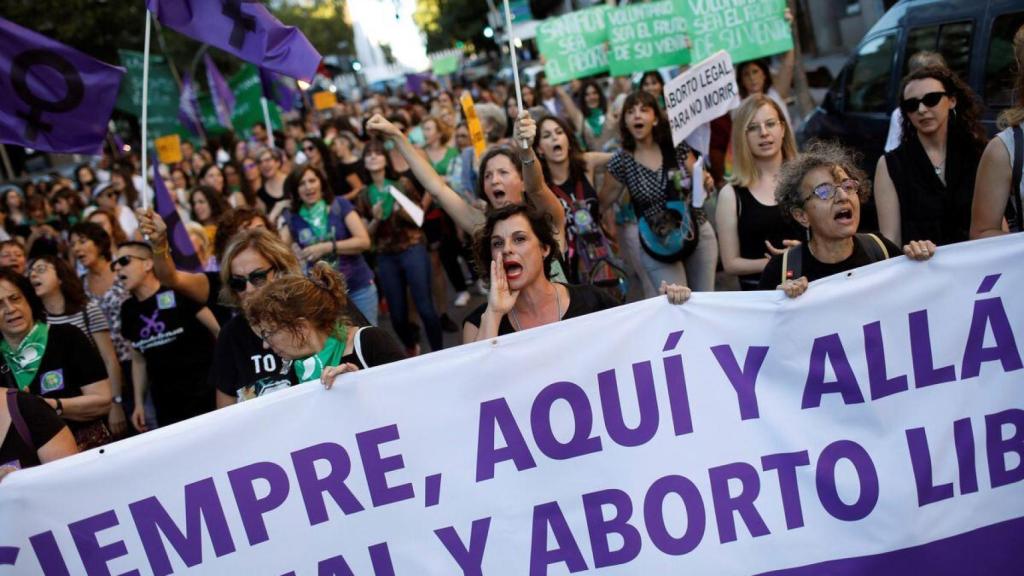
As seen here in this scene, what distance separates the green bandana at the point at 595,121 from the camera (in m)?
11.4

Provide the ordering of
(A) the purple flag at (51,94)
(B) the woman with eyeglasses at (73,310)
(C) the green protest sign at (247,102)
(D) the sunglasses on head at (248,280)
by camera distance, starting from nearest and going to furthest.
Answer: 1. (D) the sunglasses on head at (248,280)
2. (A) the purple flag at (51,94)
3. (B) the woman with eyeglasses at (73,310)
4. (C) the green protest sign at (247,102)

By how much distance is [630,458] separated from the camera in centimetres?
335

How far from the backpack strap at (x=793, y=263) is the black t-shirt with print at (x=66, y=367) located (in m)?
3.05

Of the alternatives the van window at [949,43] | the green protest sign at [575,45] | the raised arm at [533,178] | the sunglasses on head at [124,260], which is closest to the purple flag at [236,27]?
the sunglasses on head at [124,260]

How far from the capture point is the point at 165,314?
5.30 metres

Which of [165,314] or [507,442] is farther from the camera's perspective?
[165,314]

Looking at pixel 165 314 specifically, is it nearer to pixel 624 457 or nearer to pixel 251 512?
pixel 251 512

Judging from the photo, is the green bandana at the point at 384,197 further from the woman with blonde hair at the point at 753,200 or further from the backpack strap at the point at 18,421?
the backpack strap at the point at 18,421

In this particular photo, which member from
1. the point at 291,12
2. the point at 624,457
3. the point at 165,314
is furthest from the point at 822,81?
the point at 291,12

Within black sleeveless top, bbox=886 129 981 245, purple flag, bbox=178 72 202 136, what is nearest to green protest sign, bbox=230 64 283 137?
purple flag, bbox=178 72 202 136

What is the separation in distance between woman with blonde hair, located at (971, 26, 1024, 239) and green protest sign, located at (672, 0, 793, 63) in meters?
4.21

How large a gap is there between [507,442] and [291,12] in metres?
83.5

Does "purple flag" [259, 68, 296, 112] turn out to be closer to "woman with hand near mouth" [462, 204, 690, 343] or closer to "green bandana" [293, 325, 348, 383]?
"woman with hand near mouth" [462, 204, 690, 343]

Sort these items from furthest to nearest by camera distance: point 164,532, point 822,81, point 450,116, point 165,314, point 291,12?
point 291,12 → point 450,116 → point 822,81 → point 165,314 → point 164,532
